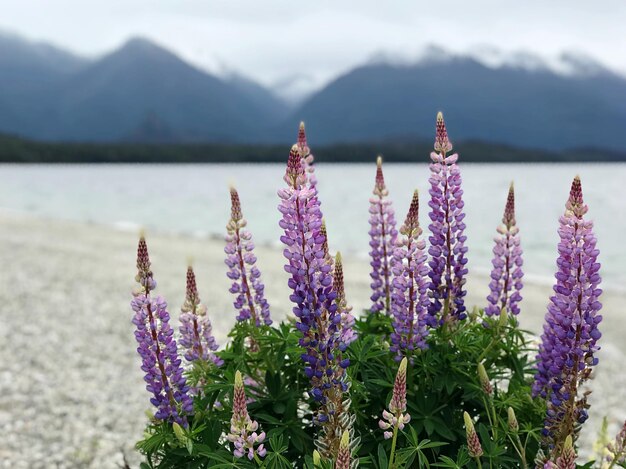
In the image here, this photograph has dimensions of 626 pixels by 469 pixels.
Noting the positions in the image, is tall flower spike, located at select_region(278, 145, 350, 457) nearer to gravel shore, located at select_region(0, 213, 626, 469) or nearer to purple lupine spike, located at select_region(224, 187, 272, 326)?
→ purple lupine spike, located at select_region(224, 187, 272, 326)

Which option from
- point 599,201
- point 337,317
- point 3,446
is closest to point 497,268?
point 337,317

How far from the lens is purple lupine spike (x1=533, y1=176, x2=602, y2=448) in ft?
10.2

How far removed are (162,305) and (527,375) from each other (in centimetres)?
284

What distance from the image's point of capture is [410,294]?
363 cm

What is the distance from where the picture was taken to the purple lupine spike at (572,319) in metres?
3.11

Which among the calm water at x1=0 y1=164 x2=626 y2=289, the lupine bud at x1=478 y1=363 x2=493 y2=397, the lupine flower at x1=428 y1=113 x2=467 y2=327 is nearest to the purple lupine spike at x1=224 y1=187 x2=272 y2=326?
the lupine flower at x1=428 y1=113 x2=467 y2=327

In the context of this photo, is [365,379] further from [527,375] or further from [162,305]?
[527,375]

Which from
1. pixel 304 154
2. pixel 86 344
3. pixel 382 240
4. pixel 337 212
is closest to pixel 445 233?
pixel 382 240

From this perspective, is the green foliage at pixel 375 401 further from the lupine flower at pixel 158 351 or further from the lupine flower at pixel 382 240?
the lupine flower at pixel 382 240

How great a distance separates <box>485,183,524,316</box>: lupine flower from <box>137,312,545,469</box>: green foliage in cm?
22

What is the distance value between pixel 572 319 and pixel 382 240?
159cm

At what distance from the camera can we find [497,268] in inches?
171

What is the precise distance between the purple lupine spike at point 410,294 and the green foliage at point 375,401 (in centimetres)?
14

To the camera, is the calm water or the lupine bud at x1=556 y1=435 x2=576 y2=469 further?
the calm water
